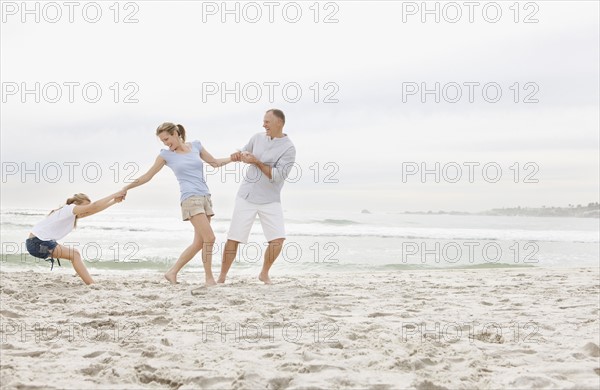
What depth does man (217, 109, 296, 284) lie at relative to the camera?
609cm

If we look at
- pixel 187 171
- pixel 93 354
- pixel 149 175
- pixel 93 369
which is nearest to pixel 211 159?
pixel 187 171

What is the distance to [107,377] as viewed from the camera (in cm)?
286

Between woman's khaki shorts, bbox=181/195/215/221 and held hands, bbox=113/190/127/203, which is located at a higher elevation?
held hands, bbox=113/190/127/203

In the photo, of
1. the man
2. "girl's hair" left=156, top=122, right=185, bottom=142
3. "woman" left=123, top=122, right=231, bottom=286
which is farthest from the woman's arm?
the man

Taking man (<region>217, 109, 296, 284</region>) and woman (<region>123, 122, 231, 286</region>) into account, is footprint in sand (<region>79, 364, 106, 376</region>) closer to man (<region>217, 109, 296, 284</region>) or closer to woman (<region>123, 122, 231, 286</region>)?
woman (<region>123, 122, 231, 286</region>)

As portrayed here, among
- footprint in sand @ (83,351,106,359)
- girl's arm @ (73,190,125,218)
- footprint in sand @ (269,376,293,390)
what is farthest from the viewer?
girl's arm @ (73,190,125,218)

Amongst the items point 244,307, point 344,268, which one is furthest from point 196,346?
point 344,268

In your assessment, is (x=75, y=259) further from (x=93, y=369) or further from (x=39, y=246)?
(x=93, y=369)

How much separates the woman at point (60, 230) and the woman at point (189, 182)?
56 centimetres

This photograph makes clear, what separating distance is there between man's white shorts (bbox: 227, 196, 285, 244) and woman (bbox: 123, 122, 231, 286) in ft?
0.92

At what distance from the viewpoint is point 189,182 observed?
6.00 m

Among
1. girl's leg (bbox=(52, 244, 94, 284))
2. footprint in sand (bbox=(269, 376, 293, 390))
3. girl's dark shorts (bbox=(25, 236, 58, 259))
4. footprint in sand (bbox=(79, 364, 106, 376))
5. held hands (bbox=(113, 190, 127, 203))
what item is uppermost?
held hands (bbox=(113, 190, 127, 203))

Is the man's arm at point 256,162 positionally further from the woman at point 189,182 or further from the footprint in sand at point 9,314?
the footprint in sand at point 9,314

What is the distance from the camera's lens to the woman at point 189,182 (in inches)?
235
